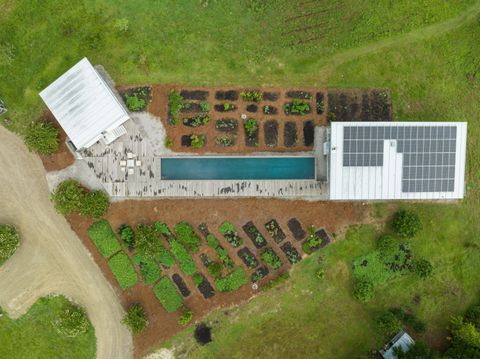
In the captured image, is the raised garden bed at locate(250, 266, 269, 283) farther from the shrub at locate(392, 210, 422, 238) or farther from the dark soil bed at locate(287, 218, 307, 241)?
the shrub at locate(392, 210, 422, 238)

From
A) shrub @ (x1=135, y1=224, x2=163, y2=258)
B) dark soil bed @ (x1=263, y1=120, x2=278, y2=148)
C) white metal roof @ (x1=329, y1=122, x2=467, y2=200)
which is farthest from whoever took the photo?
dark soil bed @ (x1=263, y1=120, x2=278, y2=148)

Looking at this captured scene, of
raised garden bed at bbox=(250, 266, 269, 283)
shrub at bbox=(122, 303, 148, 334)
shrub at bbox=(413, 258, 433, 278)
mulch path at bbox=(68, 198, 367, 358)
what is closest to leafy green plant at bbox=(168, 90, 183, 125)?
mulch path at bbox=(68, 198, 367, 358)

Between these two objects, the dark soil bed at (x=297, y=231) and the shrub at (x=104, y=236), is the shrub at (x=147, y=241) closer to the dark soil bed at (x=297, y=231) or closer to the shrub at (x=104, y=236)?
the shrub at (x=104, y=236)

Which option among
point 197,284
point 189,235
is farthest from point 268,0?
point 197,284

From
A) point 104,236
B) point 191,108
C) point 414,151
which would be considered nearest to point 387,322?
point 414,151

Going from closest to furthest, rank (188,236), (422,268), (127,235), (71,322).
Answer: (71,322), (127,235), (188,236), (422,268)

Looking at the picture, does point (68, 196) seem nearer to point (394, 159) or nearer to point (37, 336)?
point (37, 336)
